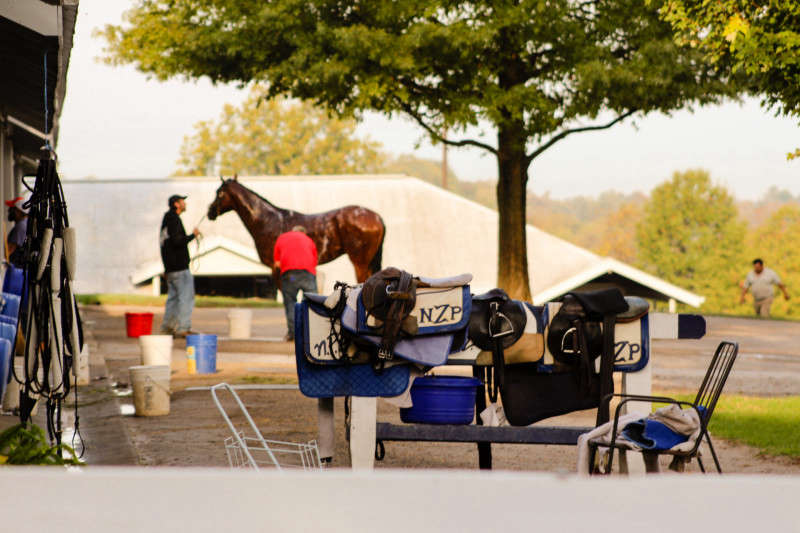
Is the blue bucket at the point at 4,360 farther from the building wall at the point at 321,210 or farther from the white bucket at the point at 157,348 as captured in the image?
the building wall at the point at 321,210

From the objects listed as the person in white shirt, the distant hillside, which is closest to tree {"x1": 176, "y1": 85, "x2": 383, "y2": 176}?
the distant hillside

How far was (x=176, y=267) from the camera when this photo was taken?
16.0 metres

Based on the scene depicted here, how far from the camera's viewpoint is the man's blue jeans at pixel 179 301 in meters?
16.1

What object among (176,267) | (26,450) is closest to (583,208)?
(176,267)

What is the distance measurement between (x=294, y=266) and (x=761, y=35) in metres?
7.07

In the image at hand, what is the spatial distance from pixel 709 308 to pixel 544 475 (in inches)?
2576

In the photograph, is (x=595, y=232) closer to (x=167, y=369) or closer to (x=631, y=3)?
(x=631, y=3)

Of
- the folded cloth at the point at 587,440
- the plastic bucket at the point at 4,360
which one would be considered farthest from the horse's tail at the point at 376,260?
the folded cloth at the point at 587,440

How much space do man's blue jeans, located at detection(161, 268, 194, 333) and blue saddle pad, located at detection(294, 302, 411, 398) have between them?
10060 millimetres

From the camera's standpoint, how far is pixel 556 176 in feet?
559

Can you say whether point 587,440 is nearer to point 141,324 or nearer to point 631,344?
point 631,344

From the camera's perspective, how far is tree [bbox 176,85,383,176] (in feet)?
299

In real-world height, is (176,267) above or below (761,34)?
below

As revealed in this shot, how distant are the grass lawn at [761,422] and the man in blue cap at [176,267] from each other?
8.00 m
